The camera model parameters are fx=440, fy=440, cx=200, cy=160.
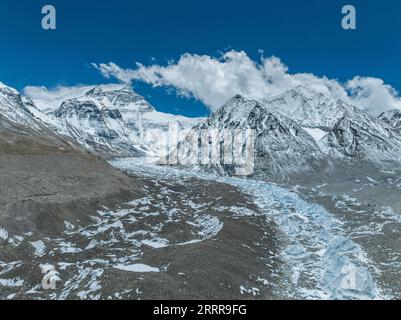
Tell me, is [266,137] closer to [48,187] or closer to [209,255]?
[48,187]

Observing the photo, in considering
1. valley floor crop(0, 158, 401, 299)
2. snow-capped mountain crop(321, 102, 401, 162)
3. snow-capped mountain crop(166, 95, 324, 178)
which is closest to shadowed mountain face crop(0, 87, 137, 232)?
valley floor crop(0, 158, 401, 299)

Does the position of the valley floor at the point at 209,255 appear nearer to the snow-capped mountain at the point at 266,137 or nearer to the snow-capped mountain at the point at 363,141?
the snow-capped mountain at the point at 266,137

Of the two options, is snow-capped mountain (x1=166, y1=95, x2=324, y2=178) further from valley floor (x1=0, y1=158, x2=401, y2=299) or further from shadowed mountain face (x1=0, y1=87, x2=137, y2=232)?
valley floor (x1=0, y1=158, x2=401, y2=299)

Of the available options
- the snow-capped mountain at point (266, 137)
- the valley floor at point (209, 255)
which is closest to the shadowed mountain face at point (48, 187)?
the valley floor at point (209, 255)

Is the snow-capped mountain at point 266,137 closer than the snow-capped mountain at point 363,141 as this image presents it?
Yes

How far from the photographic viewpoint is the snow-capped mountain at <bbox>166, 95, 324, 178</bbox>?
438ft

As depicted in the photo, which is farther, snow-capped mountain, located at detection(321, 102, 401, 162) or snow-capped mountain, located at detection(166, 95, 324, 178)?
snow-capped mountain, located at detection(321, 102, 401, 162)

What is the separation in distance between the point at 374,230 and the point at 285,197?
26.7 metres

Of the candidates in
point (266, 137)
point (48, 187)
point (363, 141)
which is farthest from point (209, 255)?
point (363, 141)

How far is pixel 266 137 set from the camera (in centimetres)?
14988

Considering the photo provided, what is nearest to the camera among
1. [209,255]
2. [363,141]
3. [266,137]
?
[209,255]

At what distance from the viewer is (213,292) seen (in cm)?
3306

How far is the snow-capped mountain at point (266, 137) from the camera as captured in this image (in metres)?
134

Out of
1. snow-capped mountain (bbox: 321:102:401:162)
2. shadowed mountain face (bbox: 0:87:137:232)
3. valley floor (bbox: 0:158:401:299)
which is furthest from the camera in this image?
snow-capped mountain (bbox: 321:102:401:162)
